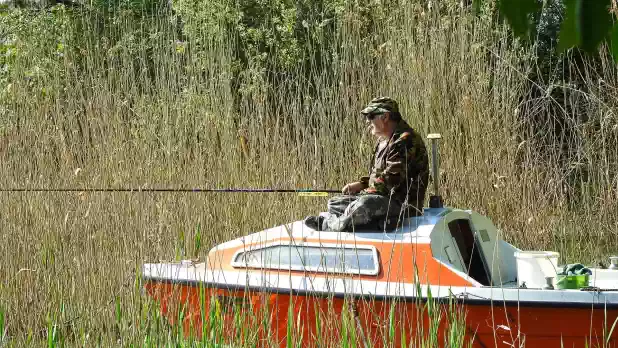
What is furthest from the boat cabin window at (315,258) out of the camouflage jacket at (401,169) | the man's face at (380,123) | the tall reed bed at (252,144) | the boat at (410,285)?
the man's face at (380,123)

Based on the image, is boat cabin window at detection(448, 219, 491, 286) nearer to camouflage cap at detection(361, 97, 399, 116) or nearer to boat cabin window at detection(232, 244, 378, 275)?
boat cabin window at detection(232, 244, 378, 275)

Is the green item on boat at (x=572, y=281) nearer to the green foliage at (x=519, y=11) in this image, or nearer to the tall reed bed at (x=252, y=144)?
the tall reed bed at (x=252, y=144)

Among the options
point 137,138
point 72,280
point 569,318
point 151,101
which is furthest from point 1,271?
point 569,318

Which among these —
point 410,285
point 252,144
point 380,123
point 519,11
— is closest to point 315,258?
point 410,285

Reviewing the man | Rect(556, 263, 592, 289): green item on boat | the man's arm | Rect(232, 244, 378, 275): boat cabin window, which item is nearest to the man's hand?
the man

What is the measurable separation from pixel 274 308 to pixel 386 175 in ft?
2.90

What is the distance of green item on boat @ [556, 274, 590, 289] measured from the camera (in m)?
4.28

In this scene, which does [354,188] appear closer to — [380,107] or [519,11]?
[380,107]

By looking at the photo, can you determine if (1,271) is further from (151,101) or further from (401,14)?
(401,14)

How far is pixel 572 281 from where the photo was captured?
429 centimetres

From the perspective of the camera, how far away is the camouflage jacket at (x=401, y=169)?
15.3 feet

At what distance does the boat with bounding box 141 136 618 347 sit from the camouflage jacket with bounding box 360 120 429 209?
130mm

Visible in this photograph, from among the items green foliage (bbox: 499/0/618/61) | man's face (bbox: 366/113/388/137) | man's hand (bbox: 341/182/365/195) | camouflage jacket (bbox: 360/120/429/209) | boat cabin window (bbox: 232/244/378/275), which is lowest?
boat cabin window (bbox: 232/244/378/275)

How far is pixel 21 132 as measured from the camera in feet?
19.7
